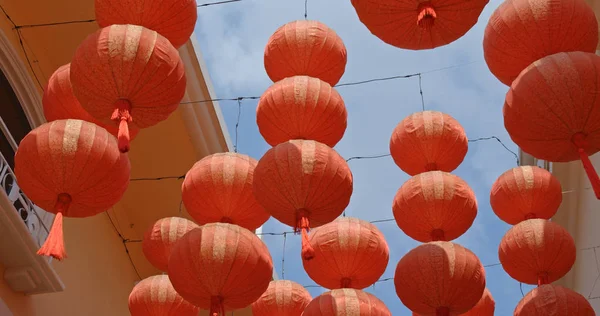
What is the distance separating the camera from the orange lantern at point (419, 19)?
14.8ft

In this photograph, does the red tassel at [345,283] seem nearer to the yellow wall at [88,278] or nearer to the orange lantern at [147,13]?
the orange lantern at [147,13]

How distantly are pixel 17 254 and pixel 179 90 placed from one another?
8.76ft

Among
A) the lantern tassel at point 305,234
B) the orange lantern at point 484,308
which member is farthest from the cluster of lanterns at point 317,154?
the orange lantern at point 484,308

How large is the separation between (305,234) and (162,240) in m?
Result: 2.30

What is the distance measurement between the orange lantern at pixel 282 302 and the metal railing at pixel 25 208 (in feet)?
7.39

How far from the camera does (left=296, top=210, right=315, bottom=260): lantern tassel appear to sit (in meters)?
4.63

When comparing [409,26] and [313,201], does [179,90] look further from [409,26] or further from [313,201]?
[409,26]

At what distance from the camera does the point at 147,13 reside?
507 centimetres

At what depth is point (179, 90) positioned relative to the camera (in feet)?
15.7

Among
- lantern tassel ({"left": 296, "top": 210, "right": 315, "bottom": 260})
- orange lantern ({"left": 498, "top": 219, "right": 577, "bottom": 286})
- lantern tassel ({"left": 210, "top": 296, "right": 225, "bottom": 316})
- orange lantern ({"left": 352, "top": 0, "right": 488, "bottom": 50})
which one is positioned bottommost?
lantern tassel ({"left": 210, "top": 296, "right": 225, "bottom": 316})

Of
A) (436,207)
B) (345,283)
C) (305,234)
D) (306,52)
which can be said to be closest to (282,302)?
(345,283)

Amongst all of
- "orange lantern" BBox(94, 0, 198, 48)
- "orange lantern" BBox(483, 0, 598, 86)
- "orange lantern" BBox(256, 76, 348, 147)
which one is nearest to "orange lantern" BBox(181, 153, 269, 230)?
"orange lantern" BBox(256, 76, 348, 147)

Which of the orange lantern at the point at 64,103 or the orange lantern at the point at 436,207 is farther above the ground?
the orange lantern at the point at 64,103

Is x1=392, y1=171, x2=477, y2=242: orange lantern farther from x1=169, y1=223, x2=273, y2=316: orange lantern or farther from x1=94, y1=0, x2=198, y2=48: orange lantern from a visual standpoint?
x1=94, y1=0, x2=198, y2=48: orange lantern
